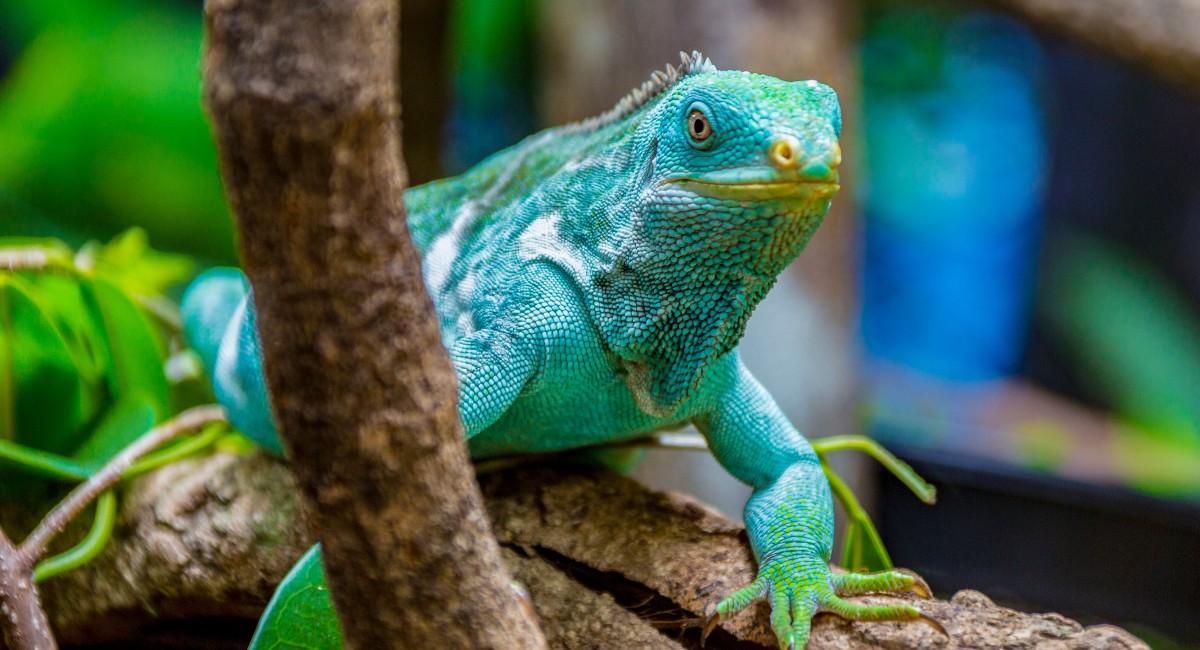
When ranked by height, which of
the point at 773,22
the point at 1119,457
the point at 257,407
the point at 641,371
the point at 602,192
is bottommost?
the point at 1119,457

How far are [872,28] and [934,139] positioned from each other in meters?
0.76

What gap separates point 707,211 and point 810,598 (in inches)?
26.2

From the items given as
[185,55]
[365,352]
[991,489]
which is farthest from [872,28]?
[365,352]

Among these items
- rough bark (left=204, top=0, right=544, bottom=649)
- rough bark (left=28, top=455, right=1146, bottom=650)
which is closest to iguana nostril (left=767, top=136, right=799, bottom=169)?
rough bark (left=204, top=0, right=544, bottom=649)

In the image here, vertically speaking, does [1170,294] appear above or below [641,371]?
below

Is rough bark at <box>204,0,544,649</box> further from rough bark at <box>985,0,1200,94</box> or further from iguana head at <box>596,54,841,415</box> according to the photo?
rough bark at <box>985,0,1200,94</box>

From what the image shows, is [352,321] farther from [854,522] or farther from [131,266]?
[131,266]

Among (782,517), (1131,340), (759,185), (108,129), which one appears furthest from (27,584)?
(1131,340)

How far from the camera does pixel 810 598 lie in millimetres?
1632

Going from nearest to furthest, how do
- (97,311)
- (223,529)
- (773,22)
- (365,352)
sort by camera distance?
(365,352)
(223,529)
(97,311)
(773,22)

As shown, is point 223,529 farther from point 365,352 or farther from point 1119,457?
point 1119,457

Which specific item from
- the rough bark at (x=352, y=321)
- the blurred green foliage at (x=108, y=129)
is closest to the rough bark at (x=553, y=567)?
the rough bark at (x=352, y=321)

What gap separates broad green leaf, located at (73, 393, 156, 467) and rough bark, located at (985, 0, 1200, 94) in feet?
12.2

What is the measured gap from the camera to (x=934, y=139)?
586 centimetres
